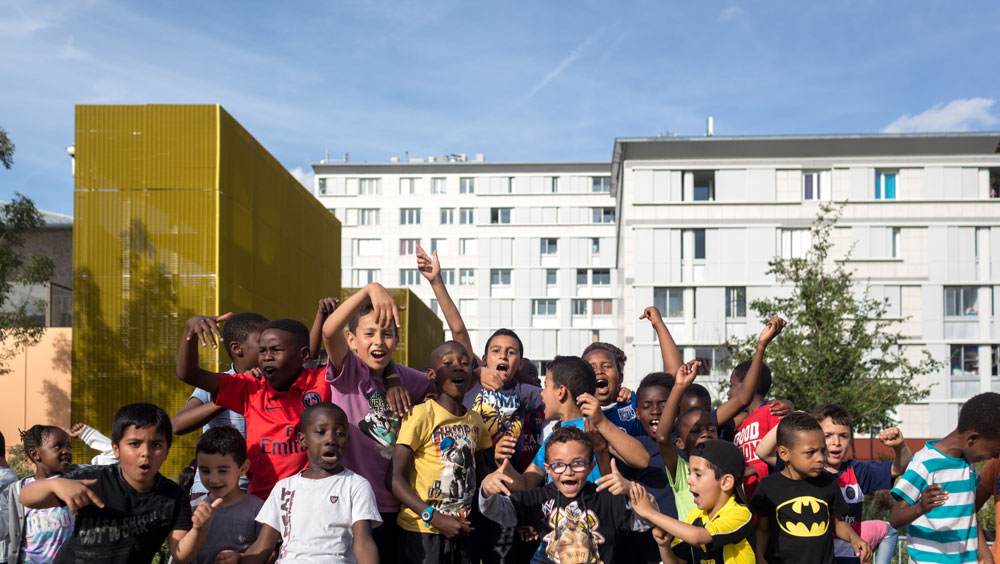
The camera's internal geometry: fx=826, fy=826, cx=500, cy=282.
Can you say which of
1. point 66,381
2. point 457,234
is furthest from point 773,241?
point 457,234

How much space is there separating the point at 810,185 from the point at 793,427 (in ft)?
113

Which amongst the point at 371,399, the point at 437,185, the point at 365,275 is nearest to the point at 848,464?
the point at 371,399

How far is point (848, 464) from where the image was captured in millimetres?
5023

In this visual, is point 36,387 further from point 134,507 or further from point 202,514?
point 202,514

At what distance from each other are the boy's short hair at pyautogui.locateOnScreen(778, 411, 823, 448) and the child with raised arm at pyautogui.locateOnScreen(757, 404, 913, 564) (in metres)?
0.28

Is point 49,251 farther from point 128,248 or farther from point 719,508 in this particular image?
point 719,508

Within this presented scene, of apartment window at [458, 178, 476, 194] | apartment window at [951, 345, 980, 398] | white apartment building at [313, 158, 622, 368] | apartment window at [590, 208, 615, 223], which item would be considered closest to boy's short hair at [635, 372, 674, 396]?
apartment window at [951, 345, 980, 398]

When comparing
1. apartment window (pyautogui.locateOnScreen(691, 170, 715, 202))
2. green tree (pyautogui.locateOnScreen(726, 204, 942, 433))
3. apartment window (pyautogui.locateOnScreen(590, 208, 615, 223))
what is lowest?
green tree (pyautogui.locateOnScreen(726, 204, 942, 433))

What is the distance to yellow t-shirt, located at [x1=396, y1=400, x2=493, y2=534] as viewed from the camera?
4207 millimetres

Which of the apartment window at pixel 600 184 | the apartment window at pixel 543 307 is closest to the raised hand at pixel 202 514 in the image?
the apartment window at pixel 543 307

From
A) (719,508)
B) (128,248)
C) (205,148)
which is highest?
(205,148)

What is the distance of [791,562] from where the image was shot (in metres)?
4.10

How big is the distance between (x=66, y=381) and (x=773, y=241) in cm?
2713

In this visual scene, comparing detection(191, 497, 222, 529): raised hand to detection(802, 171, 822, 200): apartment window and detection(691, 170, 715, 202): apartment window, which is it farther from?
detection(802, 171, 822, 200): apartment window
